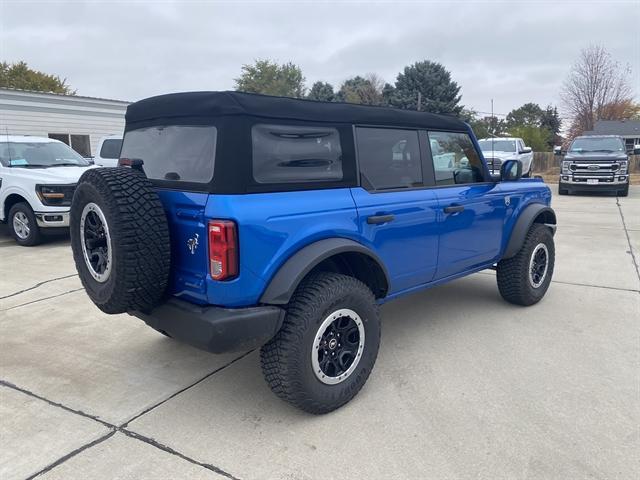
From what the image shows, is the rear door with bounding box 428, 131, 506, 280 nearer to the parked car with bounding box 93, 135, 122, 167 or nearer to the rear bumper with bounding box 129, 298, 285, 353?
the rear bumper with bounding box 129, 298, 285, 353

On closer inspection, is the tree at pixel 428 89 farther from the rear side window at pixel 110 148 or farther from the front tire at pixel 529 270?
the front tire at pixel 529 270

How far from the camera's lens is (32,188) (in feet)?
24.8

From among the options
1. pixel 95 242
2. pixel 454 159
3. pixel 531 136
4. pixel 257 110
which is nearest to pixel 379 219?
pixel 257 110

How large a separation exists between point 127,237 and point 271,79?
51.8 m

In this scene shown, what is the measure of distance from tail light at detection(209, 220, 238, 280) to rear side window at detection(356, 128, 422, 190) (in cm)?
112

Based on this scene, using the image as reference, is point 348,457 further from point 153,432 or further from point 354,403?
point 153,432

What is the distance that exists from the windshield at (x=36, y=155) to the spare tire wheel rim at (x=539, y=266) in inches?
304

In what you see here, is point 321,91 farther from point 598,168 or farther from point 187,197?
point 187,197

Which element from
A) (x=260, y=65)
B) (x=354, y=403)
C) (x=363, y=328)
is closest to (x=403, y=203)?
(x=363, y=328)

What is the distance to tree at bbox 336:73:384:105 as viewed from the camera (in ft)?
131

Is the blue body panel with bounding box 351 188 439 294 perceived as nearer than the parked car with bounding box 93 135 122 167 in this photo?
Yes

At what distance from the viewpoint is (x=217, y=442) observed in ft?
8.57

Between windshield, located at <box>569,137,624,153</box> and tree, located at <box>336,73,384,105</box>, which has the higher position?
tree, located at <box>336,73,384,105</box>

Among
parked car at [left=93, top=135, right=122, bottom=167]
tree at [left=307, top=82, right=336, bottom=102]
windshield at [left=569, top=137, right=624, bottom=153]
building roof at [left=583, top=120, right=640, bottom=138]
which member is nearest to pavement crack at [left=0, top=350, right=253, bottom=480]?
parked car at [left=93, top=135, right=122, bottom=167]
